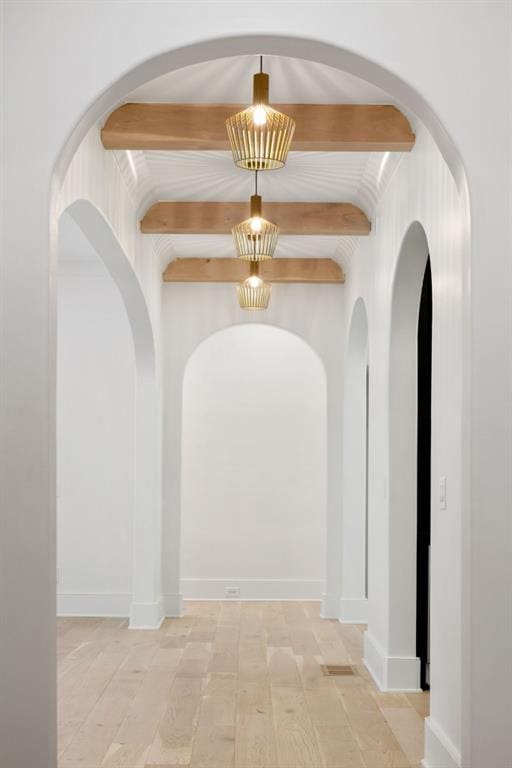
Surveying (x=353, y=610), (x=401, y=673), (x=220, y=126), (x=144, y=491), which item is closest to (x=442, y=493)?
(x=401, y=673)

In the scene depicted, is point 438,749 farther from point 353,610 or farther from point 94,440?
point 94,440

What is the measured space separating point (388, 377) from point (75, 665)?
2.68m

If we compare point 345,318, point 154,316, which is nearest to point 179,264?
point 154,316

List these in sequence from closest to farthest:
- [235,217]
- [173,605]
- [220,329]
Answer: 1. [235,217]
2. [173,605]
3. [220,329]

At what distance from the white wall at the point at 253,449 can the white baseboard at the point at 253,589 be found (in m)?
0.24

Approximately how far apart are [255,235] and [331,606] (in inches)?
159

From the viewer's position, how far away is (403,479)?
573 cm

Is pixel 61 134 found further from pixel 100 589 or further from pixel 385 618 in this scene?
pixel 100 589

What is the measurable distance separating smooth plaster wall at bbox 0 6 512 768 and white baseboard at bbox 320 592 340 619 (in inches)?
231

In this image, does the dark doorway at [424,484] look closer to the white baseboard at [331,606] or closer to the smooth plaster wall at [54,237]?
the white baseboard at [331,606]

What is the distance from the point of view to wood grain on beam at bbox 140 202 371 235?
690 centimetres

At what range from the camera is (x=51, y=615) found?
105 inches

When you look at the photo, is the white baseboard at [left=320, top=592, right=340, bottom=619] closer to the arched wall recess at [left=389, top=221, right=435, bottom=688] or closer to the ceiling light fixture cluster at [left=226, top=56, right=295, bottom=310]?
the arched wall recess at [left=389, top=221, right=435, bottom=688]

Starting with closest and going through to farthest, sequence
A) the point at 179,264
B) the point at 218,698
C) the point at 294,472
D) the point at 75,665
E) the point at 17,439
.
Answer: the point at 17,439
the point at 218,698
the point at 75,665
the point at 179,264
the point at 294,472
